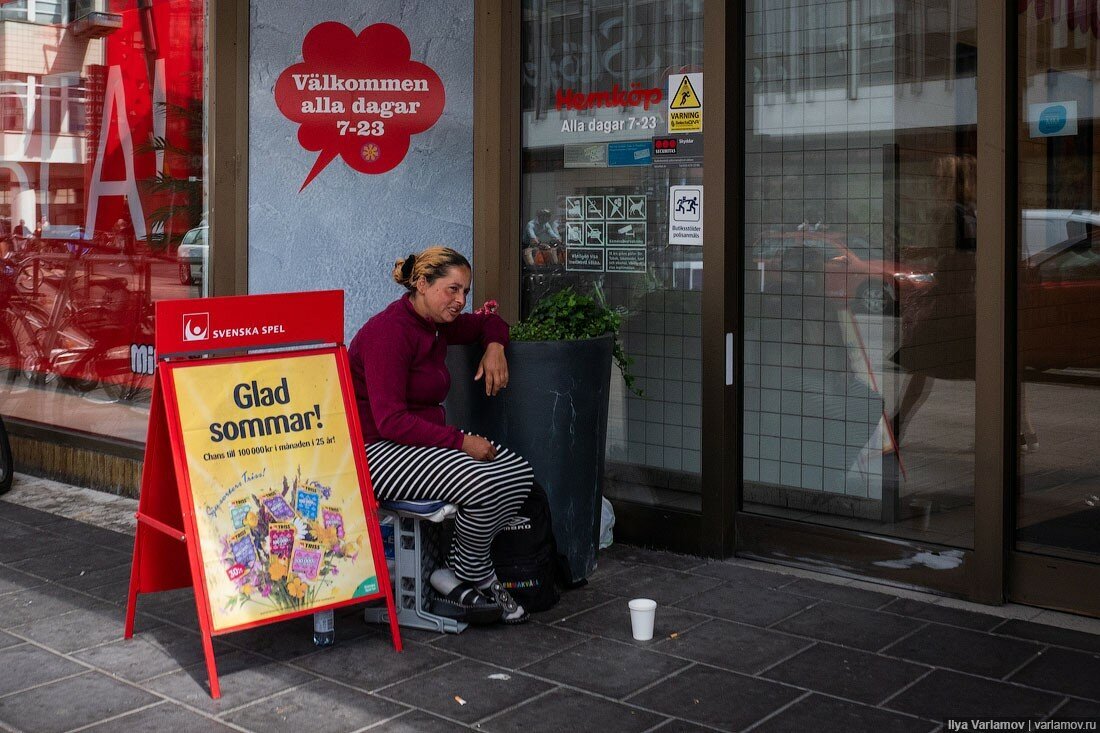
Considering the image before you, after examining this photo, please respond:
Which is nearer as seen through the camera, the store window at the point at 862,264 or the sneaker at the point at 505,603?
the sneaker at the point at 505,603

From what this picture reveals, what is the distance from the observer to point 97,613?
16.5 feet

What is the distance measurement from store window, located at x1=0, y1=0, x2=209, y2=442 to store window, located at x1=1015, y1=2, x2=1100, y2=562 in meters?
4.08

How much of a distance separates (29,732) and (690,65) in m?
3.78

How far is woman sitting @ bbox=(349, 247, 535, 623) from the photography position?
4.63 metres

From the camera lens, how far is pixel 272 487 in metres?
4.38

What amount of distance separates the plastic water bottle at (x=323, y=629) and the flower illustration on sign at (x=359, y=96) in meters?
2.55

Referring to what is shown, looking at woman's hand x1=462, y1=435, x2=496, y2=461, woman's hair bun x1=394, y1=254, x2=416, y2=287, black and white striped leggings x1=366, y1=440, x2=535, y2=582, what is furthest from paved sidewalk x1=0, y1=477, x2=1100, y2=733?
woman's hair bun x1=394, y1=254, x2=416, y2=287

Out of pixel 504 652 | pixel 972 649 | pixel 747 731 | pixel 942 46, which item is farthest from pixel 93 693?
pixel 942 46

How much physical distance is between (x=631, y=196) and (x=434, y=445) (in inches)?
71.6

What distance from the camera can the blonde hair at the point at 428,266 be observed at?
188 inches

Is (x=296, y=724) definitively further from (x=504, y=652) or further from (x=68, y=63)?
(x=68, y=63)

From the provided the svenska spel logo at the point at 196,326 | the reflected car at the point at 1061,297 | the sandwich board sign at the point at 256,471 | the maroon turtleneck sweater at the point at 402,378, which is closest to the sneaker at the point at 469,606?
the sandwich board sign at the point at 256,471

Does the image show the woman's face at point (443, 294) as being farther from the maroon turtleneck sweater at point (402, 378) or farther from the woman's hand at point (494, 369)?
the woman's hand at point (494, 369)

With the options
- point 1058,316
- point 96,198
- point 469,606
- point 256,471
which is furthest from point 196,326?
point 96,198
